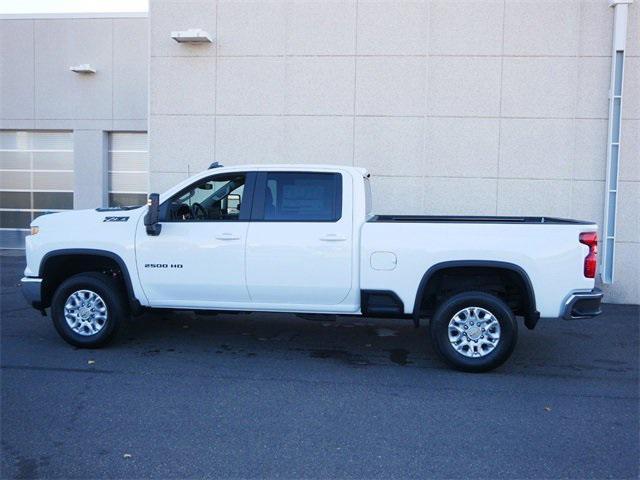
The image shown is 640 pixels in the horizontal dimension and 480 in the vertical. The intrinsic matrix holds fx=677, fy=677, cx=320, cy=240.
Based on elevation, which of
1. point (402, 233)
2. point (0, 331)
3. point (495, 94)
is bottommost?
point (0, 331)

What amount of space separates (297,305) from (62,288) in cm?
258

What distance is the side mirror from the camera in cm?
681

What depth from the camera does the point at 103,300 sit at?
7238mm

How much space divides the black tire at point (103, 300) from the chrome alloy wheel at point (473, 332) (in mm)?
3515

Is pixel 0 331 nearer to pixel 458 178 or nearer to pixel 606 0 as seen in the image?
pixel 458 178

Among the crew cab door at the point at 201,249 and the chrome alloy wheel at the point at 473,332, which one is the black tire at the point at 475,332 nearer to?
the chrome alloy wheel at the point at 473,332

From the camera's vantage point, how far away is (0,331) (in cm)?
831

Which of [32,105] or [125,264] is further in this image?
[32,105]

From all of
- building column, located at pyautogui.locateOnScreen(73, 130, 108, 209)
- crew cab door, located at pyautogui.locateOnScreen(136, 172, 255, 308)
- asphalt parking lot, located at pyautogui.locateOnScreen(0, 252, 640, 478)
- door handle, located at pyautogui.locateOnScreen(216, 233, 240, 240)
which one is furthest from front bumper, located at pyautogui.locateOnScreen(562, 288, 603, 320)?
building column, located at pyautogui.locateOnScreen(73, 130, 108, 209)

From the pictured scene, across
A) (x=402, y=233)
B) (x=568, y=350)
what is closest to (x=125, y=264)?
(x=402, y=233)

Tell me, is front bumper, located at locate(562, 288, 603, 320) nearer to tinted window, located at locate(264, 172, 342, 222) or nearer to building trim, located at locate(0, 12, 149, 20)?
tinted window, located at locate(264, 172, 342, 222)

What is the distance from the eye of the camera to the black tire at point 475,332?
6.49m

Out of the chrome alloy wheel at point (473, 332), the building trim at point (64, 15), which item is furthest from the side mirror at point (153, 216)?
the building trim at point (64, 15)

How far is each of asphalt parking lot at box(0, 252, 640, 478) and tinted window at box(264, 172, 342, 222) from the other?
153 cm
